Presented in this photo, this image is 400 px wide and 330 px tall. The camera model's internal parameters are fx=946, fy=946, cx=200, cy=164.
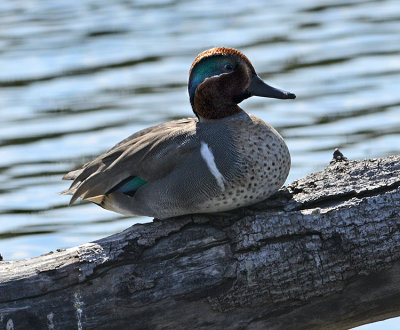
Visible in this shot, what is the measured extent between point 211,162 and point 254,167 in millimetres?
210

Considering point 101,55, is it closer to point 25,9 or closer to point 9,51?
point 9,51

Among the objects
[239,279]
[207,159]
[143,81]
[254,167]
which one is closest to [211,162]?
[207,159]

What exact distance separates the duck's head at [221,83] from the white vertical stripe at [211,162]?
0.68 ft

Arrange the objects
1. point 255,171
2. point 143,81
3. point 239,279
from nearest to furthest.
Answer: point 239,279, point 255,171, point 143,81

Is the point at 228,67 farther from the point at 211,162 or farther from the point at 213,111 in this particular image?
the point at 211,162

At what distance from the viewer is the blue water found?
7809mm

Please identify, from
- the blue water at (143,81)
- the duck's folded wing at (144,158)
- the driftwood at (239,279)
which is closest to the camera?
Answer: the driftwood at (239,279)

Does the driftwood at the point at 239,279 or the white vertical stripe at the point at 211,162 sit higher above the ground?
the white vertical stripe at the point at 211,162

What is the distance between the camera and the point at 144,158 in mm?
4723

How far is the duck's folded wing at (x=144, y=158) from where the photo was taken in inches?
183

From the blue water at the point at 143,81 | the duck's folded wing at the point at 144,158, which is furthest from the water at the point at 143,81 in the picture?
the duck's folded wing at the point at 144,158

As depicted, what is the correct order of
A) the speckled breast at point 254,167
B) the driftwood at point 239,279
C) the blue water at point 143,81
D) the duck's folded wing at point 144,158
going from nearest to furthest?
the driftwood at point 239,279 → the speckled breast at point 254,167 → the duck's folded wing at point 144,158 → the blue water at point 143,81

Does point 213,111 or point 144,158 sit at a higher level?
point 213,111

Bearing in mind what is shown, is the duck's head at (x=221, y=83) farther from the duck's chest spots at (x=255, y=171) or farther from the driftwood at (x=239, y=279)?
the driftwood at (x=239, y=279)
